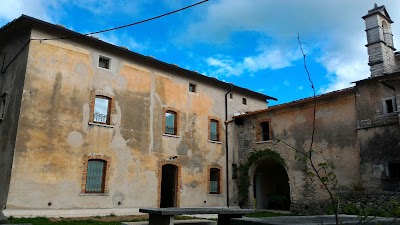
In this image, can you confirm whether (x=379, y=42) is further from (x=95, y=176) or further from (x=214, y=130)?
(x=95, y=176)

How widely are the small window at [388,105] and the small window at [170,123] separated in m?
10.0

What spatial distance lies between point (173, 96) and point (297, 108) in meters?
6.72

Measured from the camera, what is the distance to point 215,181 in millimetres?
18844

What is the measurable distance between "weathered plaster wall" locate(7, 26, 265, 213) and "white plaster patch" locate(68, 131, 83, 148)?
0.13ft

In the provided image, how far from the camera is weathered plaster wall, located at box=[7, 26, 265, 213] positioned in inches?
504

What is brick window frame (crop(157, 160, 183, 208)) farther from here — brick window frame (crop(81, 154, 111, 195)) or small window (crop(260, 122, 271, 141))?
small window (crop(260, 122, 271, 141))

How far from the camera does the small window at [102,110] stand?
1480 cm

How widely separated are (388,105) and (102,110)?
12610 millimetres

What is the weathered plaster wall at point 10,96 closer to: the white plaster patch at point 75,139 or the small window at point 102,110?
the white plaster patch at point 75,139

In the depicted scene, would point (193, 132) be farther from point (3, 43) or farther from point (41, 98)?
point (3, 43)

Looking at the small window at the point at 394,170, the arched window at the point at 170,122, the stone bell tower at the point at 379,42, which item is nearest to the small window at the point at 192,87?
the arched window at the point at 170,122

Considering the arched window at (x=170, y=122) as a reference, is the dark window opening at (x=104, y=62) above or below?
above

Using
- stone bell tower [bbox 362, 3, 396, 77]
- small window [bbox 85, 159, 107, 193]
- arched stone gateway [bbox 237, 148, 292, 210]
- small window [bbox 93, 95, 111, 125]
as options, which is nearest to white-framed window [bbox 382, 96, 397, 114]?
stone bell tower [bbox 362, 3, 396, 77]

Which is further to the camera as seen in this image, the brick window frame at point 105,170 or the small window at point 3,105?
the small window at point 3,105
